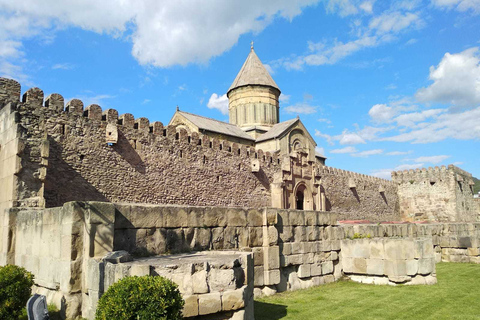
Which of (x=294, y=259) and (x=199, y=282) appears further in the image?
(x=294, y=259)

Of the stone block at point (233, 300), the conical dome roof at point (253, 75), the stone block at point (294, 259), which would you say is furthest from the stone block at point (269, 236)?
the conical dome roof at point (253, 75)

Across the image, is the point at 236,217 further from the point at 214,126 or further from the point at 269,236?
the point at 214,126

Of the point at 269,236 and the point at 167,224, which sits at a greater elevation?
the point at 167,224

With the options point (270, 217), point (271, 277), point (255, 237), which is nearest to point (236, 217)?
point (255, 237)

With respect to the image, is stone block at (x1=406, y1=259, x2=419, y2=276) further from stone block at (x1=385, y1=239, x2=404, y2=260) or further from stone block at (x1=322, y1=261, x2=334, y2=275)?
stone block at (x1=322, y1=261, x2=334, y2=275)

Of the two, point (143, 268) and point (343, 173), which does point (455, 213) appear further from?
point (143, 268)

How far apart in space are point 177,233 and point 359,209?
26.5 m

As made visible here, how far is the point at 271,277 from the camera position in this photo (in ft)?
27.1

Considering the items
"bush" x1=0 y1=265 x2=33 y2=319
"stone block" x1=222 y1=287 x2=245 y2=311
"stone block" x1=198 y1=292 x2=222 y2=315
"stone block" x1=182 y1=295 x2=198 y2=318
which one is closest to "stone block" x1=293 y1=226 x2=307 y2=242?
"stone block" x1=222 y1=287 x2=245 y2=311

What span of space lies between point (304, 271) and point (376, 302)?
2053 millimetres

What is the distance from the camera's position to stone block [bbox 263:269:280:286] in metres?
8.20

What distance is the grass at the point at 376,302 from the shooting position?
6613 mm

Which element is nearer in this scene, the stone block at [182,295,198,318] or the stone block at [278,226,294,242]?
the stone block at [182,295,198,318]

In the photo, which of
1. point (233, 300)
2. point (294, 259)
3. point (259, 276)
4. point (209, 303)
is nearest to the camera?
point (209, 303)
